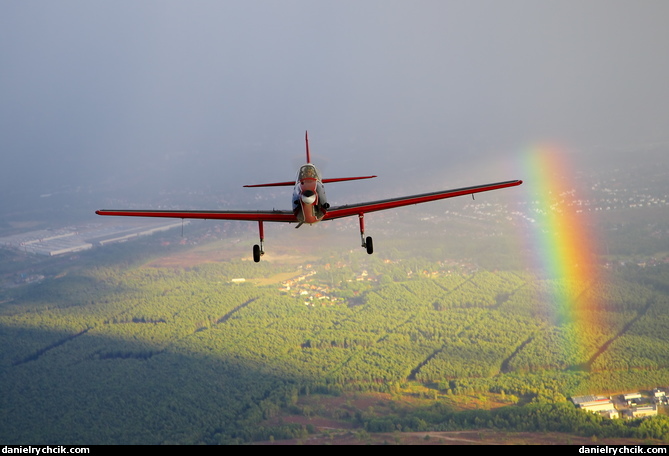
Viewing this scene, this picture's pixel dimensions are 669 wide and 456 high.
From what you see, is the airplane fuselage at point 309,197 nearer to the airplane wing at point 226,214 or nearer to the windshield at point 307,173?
the windshield at point 307,173

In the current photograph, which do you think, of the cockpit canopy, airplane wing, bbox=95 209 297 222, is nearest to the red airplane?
airplane wing, bbox=95 209 297 222

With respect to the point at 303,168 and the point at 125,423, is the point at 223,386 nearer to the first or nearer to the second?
the point at 125,423

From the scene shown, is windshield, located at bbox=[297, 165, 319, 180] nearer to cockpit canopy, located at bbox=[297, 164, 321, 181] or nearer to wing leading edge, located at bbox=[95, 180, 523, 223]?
cockpit canopy, located at bbox=[297, 164, 321, 181]

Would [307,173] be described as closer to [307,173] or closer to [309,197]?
[307,173]

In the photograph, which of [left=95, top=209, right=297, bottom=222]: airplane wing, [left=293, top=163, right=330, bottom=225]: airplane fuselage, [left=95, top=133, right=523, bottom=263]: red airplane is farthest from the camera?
[left=293, top=163, right=330, bottom=225]: airplane fuselage

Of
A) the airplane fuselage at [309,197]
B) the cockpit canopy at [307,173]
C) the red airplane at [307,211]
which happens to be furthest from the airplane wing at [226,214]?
the cockpit canopy at [307,173]

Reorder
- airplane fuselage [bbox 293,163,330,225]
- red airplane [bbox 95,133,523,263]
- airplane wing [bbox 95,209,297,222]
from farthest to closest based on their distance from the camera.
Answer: airplane fuselage [bbox 293,163,330,225] → red airplane [bbox 95,133,523,263] → airplane wing [bbox 95,209,297,222]

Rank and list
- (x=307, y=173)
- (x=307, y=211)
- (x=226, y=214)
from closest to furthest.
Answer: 1. (x=307, y=211)
2. (x=226, y=214)
3. (x=307, y=173)

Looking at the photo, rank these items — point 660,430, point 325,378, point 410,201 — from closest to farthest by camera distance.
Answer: point 410,201, point 660,430, point 325,378

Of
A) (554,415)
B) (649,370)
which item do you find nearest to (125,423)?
(554,415)

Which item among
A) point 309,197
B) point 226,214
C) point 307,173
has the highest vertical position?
point 307,173

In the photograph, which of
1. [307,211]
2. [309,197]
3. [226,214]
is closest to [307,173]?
[309,197]
